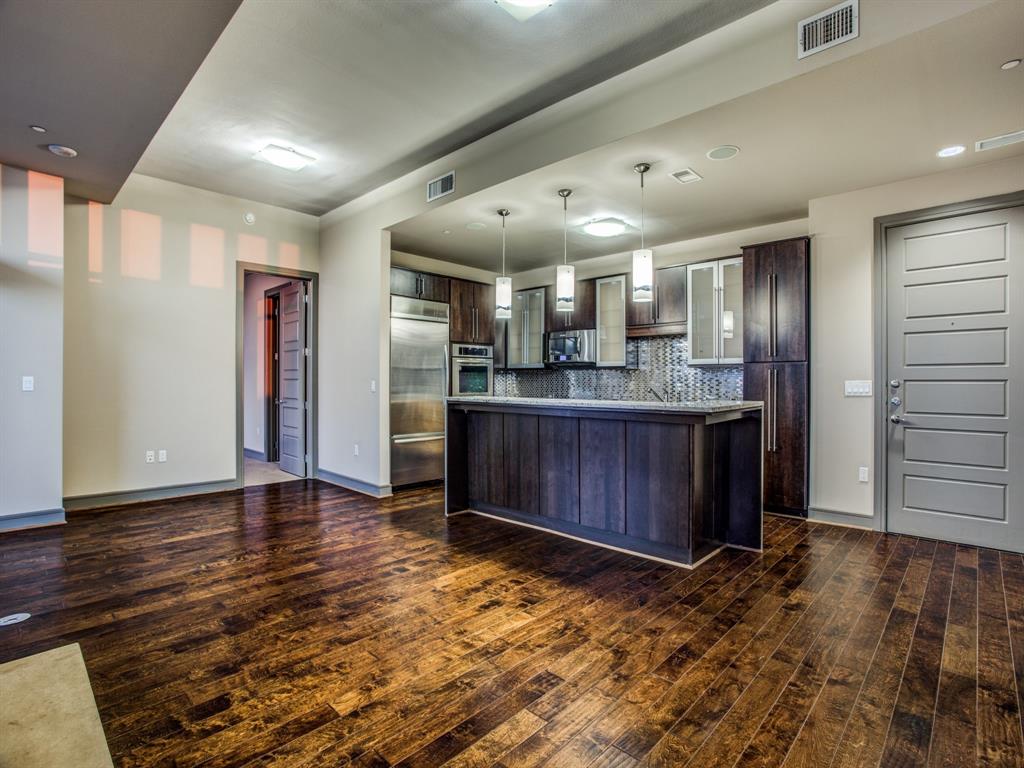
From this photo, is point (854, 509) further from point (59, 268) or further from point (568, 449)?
point (59, 268)

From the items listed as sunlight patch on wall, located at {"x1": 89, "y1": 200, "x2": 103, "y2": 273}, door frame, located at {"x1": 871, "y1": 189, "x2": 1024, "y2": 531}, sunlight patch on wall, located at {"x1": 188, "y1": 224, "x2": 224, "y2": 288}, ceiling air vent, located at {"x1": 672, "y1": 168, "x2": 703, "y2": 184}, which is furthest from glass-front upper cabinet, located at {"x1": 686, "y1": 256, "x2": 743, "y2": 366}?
sunlight patch on wall, located at {"x1": 89, "y1": 200, "x2": 103, "y2": 273}

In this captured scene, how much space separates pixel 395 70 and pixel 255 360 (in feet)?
18.9

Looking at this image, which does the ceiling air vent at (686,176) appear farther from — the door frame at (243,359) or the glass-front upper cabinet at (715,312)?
the door frame at (243,359)

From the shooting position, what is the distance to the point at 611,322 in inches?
241

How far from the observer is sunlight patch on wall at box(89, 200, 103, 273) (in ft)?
14.8

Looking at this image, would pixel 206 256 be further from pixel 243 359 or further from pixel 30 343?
pixel 30 343

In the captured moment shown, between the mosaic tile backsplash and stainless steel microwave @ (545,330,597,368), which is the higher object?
stainless steel microwave @ (545,330,597,368)

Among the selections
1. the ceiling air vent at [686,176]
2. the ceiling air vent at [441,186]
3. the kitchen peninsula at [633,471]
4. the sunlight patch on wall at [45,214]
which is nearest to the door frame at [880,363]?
the kitchen peninsula at [633,471]

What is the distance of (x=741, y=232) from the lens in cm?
526

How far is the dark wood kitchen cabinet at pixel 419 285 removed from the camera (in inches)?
219

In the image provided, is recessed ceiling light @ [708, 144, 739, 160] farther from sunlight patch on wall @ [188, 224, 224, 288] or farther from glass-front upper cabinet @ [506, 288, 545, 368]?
sunlight patch on wall @ [188, 224, 224, 288]

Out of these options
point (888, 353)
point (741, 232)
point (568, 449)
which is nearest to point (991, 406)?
point (888, 353)

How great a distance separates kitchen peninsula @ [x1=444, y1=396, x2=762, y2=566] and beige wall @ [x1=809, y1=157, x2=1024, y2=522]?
47.7 inches

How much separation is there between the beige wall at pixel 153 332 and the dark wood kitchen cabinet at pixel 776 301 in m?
4.98
